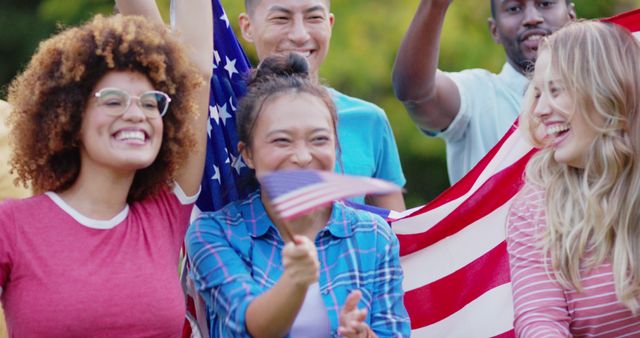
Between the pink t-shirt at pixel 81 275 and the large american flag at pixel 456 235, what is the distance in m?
0.66

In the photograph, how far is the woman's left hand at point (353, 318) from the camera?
3.93 m

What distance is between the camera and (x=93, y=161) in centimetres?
428

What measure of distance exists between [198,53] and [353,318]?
1181mm

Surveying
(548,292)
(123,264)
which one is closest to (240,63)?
(123,264)

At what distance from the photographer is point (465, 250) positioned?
16.9 feet

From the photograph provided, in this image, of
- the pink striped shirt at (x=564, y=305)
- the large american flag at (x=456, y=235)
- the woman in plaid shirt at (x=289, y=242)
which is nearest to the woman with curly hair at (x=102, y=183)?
the woman in plaid shirt at (x=289, y=242)

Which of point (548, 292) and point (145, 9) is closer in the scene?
point (548, 292)

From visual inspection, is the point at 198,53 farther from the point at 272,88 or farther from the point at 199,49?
the point at 272,88

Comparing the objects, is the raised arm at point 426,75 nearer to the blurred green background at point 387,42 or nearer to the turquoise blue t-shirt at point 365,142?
the turquoise blue t-shirt at point 365,142

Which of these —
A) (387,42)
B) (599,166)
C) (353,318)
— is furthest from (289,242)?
(387,42)

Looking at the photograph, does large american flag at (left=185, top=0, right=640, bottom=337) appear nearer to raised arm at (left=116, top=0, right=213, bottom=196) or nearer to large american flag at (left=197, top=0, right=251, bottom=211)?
large american flag at (left=197, top=0, right=251, bottom=211)

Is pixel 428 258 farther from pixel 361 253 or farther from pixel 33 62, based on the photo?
pixel 33 62

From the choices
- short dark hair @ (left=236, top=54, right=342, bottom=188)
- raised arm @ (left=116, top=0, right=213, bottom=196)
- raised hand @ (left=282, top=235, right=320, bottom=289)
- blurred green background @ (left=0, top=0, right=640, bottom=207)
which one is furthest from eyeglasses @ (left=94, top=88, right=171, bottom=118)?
blurred green background @ (left=0, top=0, right=640, bottom=207)

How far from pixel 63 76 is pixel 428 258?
1721 millimetres
